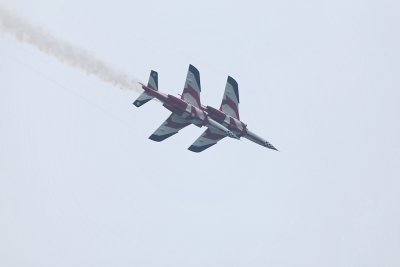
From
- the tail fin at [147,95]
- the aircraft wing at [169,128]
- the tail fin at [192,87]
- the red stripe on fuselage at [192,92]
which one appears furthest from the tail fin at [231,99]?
the tail fin at [147,95]

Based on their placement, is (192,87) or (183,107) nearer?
(183,107)

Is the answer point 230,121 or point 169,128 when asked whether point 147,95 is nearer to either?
point 169,128

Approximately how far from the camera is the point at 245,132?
106250mm

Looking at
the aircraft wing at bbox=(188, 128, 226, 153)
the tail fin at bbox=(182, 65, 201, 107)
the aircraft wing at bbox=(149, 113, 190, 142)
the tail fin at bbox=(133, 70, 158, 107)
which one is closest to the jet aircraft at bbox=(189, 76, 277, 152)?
the aircraft wing at bbox=(188, 128, 226, 153)

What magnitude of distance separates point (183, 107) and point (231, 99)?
620 cm

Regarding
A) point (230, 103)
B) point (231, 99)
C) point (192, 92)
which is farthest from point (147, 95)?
point (231, 99)

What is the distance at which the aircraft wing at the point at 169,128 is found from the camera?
104812 mm

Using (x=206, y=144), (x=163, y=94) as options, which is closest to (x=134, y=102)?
(x=163, y=94)

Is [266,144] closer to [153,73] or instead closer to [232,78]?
[232,78]

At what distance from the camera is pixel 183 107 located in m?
102

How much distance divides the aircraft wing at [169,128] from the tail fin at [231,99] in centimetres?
429

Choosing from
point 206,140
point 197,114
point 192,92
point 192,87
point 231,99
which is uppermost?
point 231,99

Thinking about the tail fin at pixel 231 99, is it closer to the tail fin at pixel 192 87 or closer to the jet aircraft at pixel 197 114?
the jet aircraft at pixel 197 114

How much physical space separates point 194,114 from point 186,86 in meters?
2.90
